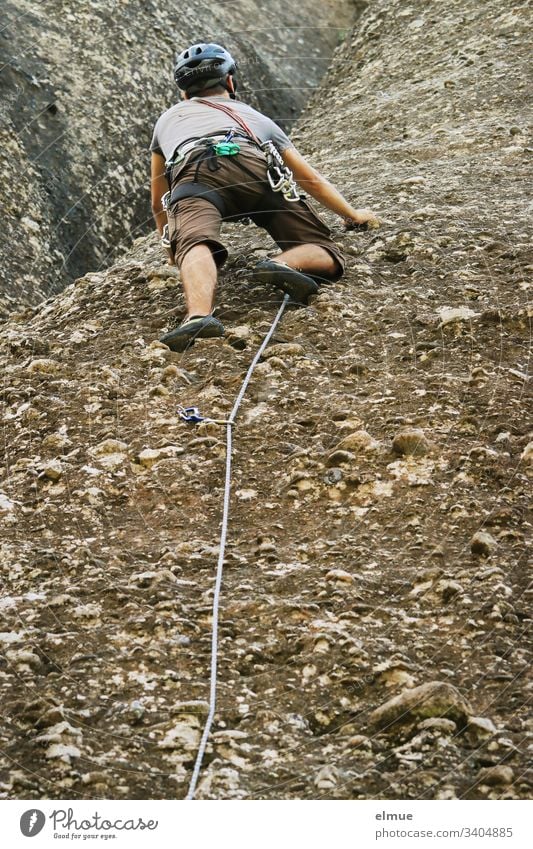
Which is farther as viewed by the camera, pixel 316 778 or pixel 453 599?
pixel 453 599

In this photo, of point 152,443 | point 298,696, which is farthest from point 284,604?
point 152,443

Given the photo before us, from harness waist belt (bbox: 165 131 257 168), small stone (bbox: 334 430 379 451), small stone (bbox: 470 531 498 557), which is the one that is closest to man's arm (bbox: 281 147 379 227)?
harness waist belt (bbox: 165 131 257 168)

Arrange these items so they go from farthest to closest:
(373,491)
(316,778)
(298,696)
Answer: (373,491) < (298,696) < (316,778)

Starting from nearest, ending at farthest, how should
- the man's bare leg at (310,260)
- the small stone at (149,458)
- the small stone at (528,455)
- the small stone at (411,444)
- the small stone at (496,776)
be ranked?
the small stone at (496,776), the small stone at (528,455), the small stone at (411,444), the small stone at (149,458), the man's bare leg at (310,260)

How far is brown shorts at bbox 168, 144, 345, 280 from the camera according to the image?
5.34 m

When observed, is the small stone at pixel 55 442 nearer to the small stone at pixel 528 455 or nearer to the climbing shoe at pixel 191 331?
the climbing shoe at pixel 191 331

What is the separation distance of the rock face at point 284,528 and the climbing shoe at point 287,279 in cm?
10

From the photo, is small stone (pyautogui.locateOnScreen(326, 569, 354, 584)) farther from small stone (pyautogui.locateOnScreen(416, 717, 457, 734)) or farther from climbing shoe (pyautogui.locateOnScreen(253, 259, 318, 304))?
climbing shoe (pyautogui.locateOnScreen(253, 259, 318, 304))

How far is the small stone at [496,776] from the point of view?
8.93 feet

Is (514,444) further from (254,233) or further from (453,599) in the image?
(254,233)

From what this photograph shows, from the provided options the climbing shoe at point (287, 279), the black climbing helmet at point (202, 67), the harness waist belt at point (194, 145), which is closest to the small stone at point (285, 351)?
the climbing shoe at point (287, 279)

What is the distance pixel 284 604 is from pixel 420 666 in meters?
0.53

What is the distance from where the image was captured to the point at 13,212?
7.64 meters

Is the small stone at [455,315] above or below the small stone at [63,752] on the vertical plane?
below
